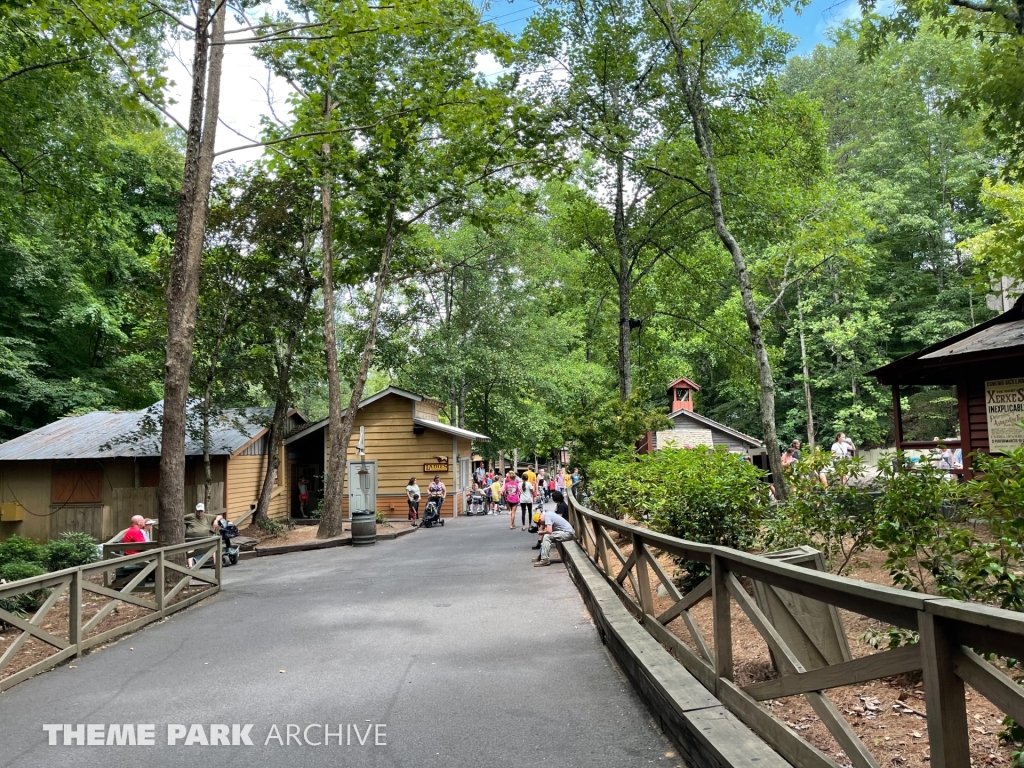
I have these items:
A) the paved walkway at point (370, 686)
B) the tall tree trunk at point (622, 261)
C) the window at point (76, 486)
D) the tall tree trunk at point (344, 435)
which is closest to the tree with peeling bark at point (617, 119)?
the tall tree trunk at point (622, 261)

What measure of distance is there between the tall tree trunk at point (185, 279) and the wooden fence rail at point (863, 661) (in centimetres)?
953

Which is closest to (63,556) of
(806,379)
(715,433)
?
(715,433)

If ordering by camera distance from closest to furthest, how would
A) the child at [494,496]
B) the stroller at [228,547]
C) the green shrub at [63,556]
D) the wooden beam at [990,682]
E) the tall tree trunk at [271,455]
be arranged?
the wooden beam at [990,682]
the green shrub at [63,556]
the stroller at [228,547]
the tall tree trunk at [271,455]
the child at [494,496]

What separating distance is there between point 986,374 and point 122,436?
21473 millimetres

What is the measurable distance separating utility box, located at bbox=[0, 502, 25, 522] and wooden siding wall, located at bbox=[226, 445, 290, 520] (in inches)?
252

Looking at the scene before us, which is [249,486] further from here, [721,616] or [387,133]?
[721,616]

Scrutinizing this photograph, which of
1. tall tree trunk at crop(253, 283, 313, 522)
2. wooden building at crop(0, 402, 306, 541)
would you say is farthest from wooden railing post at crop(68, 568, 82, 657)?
tall tree trunk at crop(253, 283, 313, 522)

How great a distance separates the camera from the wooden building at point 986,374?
1157 cm

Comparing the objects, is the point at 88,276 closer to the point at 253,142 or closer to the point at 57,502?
the point at 57,502

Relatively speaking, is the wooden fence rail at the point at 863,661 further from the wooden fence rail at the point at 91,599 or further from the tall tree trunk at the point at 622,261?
the tall tree trunk at the point at 622,261

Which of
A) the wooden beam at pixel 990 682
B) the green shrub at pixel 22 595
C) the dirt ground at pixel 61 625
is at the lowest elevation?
the dirt ground at pixel 61 625

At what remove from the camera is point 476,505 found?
31453mm

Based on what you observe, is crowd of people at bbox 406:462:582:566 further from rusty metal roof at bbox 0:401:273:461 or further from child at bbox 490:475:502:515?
rusty metal roof at bbox 0:401:273:461

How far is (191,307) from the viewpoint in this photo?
1197 cm
